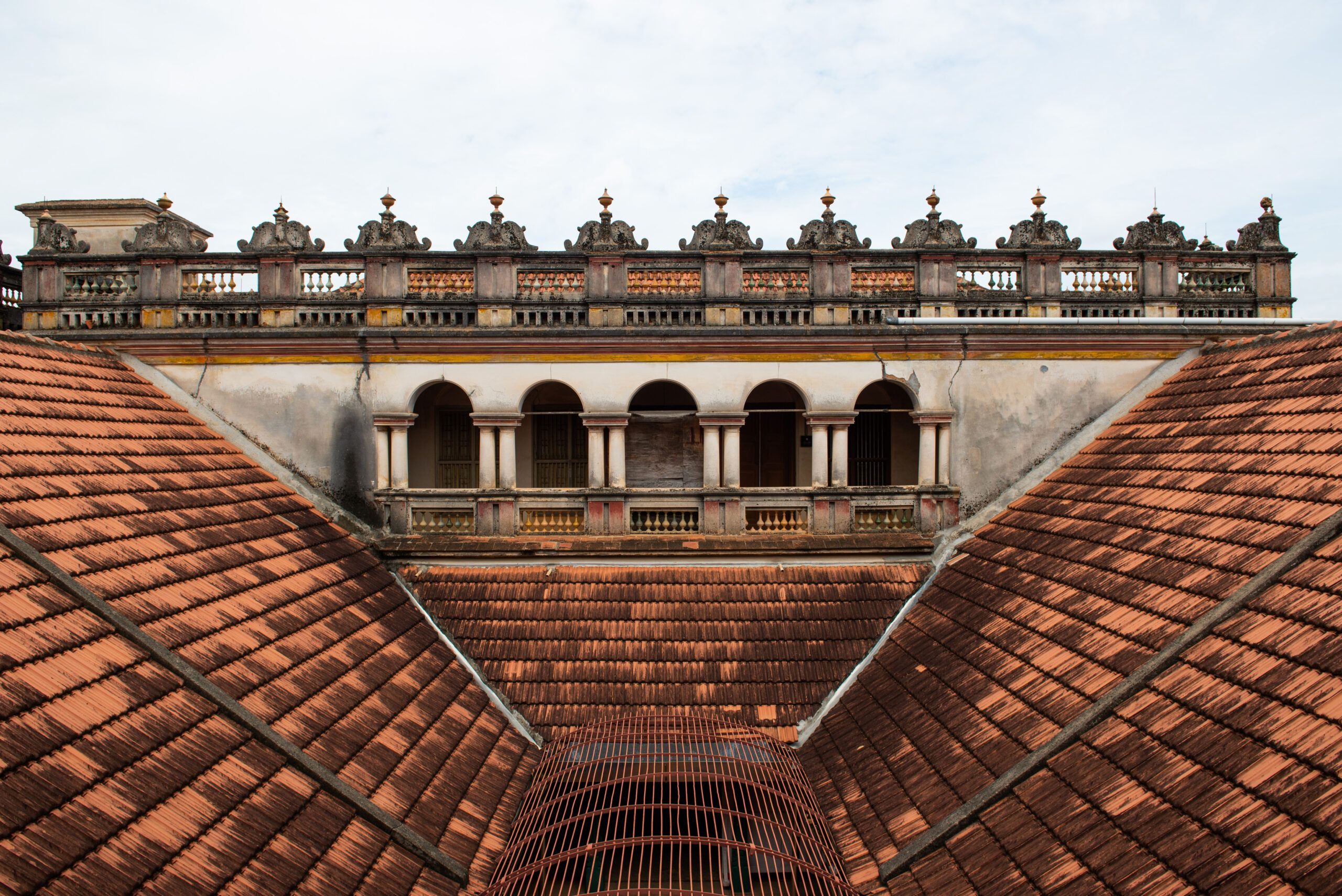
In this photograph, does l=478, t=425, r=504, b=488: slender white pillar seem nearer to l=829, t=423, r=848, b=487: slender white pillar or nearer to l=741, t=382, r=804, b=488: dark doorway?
l=741, t=382, r=804, b=488: dark doorway

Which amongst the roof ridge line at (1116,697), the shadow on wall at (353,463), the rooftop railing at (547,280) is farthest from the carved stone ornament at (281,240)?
the roof ridge line at (1116,697)

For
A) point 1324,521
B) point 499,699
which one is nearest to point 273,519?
point 499,699

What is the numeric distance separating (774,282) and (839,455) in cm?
292

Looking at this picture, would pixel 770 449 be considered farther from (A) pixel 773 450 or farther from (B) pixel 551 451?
(B) pixel 551 451

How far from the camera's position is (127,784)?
523cm

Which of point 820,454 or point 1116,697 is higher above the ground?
point 820,454

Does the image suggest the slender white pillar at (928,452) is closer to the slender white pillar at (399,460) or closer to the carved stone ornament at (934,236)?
the carved stone ornament at (934,236)

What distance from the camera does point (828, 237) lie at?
13.2 meters

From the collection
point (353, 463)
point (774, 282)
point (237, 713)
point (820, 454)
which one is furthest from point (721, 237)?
point (237, 713)

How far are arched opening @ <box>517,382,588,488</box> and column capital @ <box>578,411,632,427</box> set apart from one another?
2178mm

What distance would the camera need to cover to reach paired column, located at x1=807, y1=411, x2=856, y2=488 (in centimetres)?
1320

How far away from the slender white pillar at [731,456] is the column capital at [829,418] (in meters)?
1.15

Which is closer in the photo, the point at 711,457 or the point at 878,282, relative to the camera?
the point at 711,457

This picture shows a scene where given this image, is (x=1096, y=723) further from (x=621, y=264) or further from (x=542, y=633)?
(x=621, y=264)
